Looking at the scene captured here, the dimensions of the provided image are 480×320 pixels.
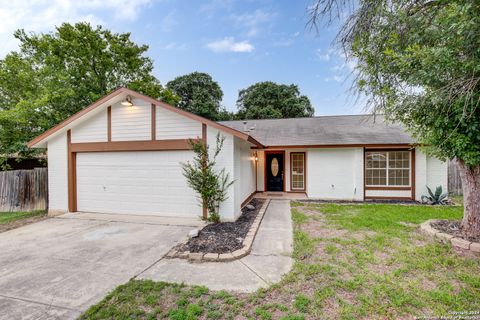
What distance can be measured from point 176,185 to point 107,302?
4259mm

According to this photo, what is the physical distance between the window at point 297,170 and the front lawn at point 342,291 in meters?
6.11

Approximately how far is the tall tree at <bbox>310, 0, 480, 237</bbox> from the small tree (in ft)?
12.8

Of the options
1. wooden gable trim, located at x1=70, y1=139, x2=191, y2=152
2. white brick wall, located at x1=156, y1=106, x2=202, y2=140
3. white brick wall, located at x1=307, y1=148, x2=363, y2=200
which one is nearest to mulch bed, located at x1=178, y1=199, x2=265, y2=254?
wooden gable trim, located at x1=70, y1=139, x2=191, y2=152

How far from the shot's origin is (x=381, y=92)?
179 inches

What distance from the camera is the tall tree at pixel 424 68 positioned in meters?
3.34

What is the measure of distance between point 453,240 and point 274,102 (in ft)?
83.8

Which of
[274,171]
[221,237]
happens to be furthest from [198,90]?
[221,237]

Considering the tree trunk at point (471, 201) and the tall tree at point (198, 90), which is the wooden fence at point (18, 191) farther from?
the tall tree at point (198, 90)

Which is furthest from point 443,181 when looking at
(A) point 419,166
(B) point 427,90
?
(B) point 427,90

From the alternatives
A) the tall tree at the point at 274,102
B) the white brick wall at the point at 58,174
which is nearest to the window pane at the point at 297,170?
the white brick wall at the point at 58,174

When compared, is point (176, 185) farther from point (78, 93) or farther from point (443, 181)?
point (443, 181)

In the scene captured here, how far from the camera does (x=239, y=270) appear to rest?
3.66m

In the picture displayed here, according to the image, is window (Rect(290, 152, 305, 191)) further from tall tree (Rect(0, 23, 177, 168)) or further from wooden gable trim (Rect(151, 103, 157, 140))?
tall tree (Rect(0, 23, 177, 168))

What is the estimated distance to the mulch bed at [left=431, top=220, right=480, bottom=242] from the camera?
14.8 ft
